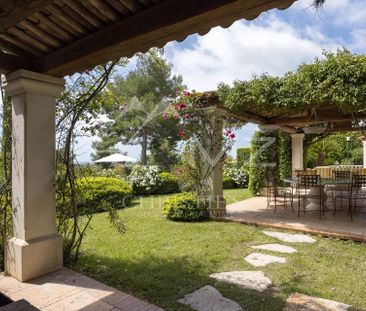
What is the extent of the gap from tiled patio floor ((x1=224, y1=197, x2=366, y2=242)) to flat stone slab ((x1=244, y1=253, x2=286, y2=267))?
1.68 meters

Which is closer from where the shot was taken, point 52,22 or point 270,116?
point 52,22

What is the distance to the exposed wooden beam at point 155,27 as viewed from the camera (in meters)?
1.90

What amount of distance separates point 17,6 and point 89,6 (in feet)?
2.74

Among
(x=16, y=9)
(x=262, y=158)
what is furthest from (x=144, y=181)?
(x=16, y=9)

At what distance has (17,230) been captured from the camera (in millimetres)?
3297

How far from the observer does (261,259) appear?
13.5ft

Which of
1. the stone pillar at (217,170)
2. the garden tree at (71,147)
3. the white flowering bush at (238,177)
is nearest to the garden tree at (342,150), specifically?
the white flowering bush at (238,177)

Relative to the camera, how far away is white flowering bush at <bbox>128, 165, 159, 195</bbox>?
10.9 meters

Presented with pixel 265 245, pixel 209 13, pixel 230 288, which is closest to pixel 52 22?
pixel 209 13

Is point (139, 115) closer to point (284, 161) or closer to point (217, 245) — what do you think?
point (284, 161)

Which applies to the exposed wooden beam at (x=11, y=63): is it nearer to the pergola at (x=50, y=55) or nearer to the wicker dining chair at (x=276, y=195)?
the pergola at (x=50, y=55)

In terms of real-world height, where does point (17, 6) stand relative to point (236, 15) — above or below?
below

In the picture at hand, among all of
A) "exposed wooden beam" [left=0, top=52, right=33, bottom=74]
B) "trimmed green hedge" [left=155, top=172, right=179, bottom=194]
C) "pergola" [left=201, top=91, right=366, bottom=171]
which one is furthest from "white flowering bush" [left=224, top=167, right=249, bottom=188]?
"exposed wooden beam" [left=0, top=52, right=33, bottom=74]

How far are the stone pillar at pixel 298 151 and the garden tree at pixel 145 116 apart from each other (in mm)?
9862
